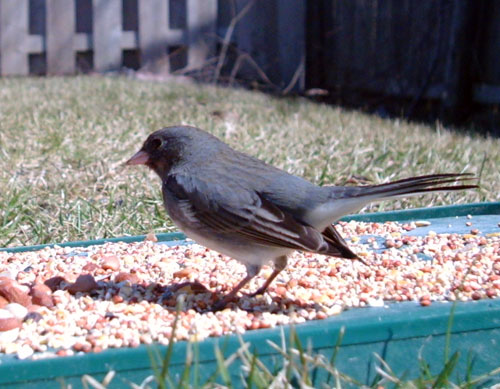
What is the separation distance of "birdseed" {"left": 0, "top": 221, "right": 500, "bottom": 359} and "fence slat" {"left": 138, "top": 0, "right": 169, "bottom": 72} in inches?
241

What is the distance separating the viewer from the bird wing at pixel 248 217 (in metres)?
2.20

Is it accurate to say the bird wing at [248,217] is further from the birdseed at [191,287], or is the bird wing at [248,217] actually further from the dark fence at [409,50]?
the dark fence at [409,50]

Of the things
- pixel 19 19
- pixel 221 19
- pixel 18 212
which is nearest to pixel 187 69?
pixel 221 19

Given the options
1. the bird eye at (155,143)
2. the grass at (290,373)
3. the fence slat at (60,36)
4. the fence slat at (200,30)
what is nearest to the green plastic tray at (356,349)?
the grass at (290,373)

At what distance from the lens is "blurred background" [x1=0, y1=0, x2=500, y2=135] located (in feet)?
26.4

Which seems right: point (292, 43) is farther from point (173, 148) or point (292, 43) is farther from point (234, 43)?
point (173, 148)

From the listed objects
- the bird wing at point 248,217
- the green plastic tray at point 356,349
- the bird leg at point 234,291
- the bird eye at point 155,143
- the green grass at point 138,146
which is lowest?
the green grass at point 138,146

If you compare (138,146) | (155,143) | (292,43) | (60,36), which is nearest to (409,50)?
(292,43)

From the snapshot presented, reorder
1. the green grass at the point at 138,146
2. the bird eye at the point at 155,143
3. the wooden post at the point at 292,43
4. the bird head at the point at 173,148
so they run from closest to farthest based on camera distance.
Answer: the bird head at the point at 173,148
the bird eye at the point at 155,143
the green grass at the point at 138,146
the wooden post at the point at 292,43

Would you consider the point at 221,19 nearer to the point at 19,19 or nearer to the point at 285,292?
the point at 19,19

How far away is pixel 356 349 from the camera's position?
1854 mm

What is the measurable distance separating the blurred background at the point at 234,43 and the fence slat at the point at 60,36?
0.01 metres

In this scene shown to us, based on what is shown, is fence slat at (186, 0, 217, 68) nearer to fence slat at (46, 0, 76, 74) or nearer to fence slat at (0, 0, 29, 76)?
fence slat at (46, 0, 76, 74)

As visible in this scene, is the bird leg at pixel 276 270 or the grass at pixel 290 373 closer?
the grass at pixel 290 373
